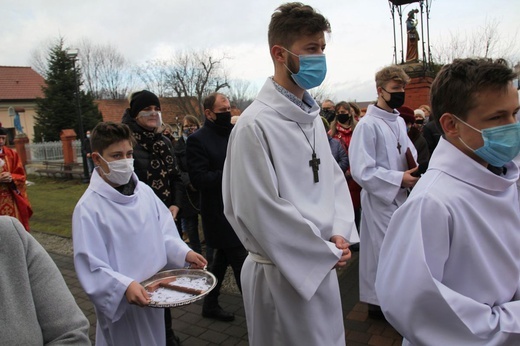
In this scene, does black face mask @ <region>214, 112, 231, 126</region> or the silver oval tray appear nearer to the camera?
the silver oval tray

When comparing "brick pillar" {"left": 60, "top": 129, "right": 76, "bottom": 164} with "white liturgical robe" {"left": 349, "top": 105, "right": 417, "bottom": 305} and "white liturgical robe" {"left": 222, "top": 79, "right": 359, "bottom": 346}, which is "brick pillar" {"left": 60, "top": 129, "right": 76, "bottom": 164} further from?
"white liturgical robe" {"left": 222, "top": 79, "right": 359, "bottom": 346}

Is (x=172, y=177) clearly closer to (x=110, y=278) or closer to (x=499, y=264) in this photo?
(x=110, y=278)

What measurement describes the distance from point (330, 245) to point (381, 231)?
1894 millimetres

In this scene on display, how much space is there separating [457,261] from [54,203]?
13.5m

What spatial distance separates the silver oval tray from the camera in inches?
84.5

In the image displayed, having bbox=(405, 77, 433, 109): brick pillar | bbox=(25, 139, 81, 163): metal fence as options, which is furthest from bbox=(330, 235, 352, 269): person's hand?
bbox=(25, 139, 81, 163): metal fence

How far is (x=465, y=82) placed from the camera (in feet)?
5.49

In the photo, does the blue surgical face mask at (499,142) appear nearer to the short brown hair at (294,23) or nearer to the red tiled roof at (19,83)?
the short brown hair at (294,23)

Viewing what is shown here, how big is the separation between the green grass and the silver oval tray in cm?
676

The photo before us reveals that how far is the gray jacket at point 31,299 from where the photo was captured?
1554 millimetres

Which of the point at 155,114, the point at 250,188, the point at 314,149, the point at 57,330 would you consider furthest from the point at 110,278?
the point at 155,114

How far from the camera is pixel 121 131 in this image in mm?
2850

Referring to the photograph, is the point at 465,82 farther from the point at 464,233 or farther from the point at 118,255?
the point at 118,255

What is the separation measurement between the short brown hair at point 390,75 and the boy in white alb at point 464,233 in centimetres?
228
